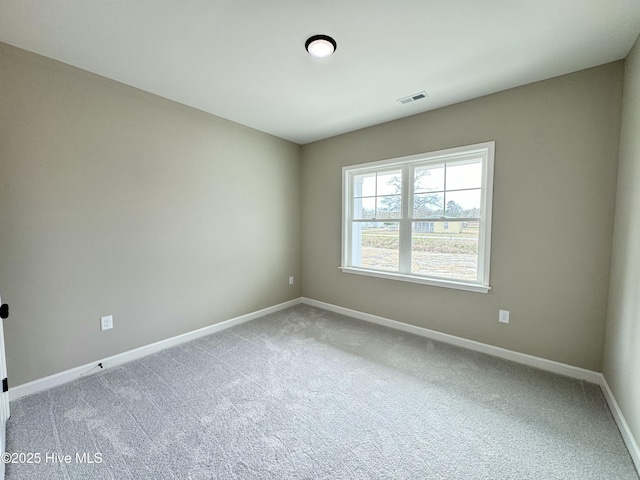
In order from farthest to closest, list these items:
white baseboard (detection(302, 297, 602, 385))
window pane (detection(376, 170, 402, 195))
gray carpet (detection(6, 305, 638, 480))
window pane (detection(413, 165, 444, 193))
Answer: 1. window pane (detection(376, 170, 402, 195))
2. window pane (detection(413, 165, 444, 193))
3. white baseboard (detection(302, 297, 602, 385))
4. gray carpet (detection(6, 305, 638, 480))

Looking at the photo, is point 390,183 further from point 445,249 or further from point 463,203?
point 445,249

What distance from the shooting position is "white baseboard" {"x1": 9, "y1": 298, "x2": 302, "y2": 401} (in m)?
1.97

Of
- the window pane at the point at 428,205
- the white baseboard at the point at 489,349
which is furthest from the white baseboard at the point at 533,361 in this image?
the window pane at the point at 428,205

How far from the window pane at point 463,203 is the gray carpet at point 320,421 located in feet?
4.73

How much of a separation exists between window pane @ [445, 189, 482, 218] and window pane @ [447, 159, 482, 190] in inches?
2.8

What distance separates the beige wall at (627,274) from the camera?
5.21 feet

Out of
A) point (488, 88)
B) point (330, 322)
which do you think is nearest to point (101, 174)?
point (330, 322)

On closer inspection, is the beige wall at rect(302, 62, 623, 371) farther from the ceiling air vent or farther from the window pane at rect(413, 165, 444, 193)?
the ceiling air vent

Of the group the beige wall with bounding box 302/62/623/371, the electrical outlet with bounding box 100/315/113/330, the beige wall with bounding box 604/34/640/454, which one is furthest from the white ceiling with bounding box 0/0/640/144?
the electrical outlet with bounding box 100/315/113/330

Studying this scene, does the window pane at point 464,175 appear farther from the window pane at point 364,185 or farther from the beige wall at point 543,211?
the window pane at point 364,185

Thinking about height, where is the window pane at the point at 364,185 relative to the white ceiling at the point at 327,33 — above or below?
below

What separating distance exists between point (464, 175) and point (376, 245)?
4.35 feet

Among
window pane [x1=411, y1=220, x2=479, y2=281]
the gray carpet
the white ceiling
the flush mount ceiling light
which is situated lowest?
the gray carpet

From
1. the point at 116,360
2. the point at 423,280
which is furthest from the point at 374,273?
the point at 116,360
